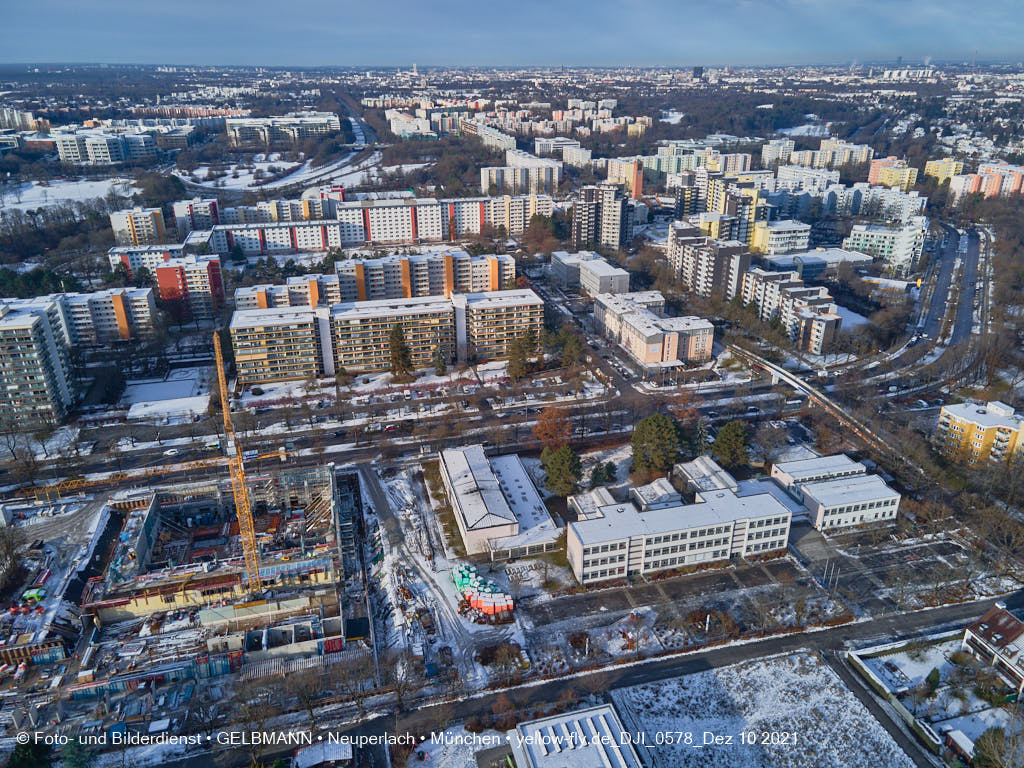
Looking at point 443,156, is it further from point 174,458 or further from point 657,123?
point 174,458

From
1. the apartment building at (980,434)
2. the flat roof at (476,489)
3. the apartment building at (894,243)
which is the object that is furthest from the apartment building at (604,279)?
the apartment building at (894,243)

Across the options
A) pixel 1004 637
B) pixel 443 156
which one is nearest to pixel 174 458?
pixel 1004 637

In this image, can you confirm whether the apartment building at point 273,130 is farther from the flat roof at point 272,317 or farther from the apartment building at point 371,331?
the apartment building at point 371,331

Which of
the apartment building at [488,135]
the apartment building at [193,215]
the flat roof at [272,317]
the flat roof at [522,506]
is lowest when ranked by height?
the flat roof at [522,506]

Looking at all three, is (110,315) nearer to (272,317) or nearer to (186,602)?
(272,317)

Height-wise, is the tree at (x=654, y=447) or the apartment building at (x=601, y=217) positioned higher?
the apartment building at (x=601, y=217)

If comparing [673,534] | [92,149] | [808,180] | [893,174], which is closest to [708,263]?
[673,534]
